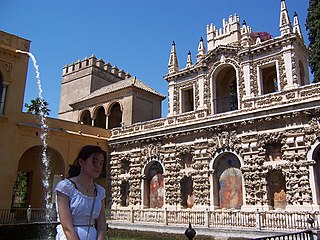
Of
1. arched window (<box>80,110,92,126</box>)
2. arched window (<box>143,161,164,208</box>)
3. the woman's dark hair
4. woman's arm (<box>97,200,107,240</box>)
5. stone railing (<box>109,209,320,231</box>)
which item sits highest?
arched window (<box>80,110,92,126</box>)

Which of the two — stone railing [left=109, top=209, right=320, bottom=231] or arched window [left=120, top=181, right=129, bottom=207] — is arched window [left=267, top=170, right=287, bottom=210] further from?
arched window [left=120, top=181, right=129, bottom=207]

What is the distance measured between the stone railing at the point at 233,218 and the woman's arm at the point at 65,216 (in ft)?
38.7

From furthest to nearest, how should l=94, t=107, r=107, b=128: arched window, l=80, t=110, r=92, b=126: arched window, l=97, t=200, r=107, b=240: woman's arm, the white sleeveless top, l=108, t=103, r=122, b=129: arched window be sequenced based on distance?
1. l=94, t=107, r=107, b=128: arched window
2. l=108, t=103, r=122, b=129: arched window
3. l=80, t=110, r=92, b=126: arched window
4. l=97, t=200, r=107, b=240: woman's arm
5. the white sleeveless top

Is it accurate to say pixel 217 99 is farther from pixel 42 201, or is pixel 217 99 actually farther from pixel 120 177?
pixel 42 201

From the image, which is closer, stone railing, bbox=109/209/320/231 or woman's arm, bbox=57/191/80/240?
woman's arm, bbox=57/191/80/240

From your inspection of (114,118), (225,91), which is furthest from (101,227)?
(114,118)

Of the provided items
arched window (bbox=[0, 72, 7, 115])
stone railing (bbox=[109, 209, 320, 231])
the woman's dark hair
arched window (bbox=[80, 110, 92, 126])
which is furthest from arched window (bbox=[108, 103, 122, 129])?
the woman's dark hair

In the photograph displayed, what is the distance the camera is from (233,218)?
16578 mm

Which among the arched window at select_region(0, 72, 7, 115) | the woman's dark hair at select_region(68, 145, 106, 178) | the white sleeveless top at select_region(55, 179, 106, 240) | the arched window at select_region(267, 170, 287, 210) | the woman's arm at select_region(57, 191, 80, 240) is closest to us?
the woman's arm at select_region(57, 191, 80, 240)

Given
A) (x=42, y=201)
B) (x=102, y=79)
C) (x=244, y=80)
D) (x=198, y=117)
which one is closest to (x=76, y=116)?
(x=102, y=79)

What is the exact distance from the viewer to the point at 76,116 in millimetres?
32844

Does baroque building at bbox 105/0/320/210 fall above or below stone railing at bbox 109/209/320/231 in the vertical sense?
above

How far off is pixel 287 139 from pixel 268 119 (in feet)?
4.89

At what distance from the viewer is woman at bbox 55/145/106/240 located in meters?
2.89
